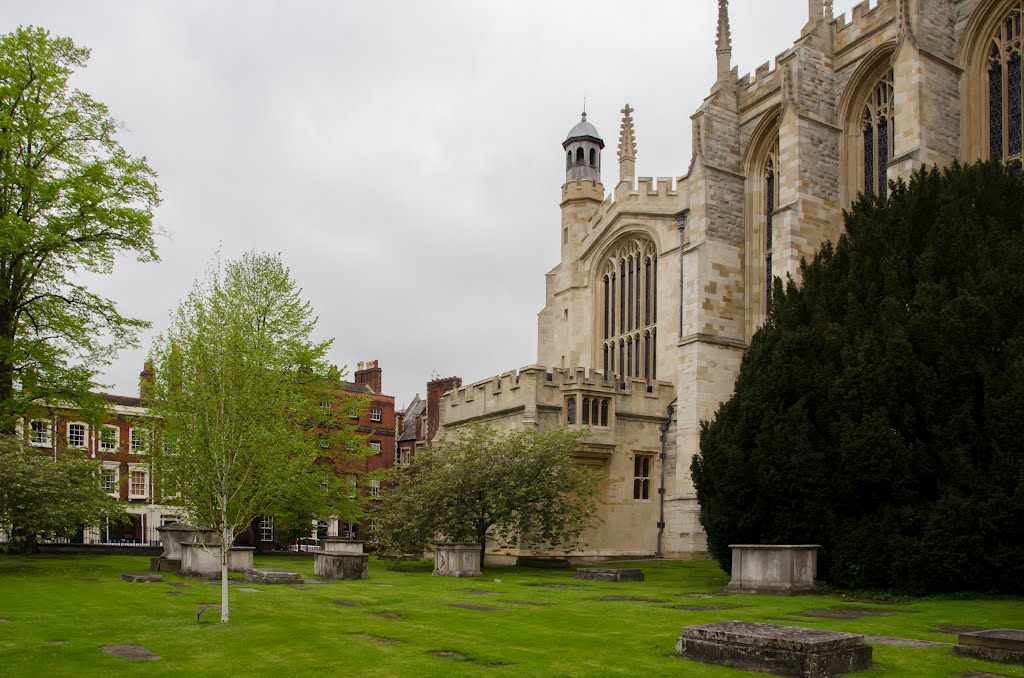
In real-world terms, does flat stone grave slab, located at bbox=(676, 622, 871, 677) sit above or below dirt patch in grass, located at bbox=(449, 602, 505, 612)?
above

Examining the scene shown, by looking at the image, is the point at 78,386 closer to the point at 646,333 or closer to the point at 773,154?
the point at 646,333

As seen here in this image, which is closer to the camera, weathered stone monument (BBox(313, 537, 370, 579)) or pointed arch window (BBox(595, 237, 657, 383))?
weathered stone monument (BBox(313, 537, 370, 579))

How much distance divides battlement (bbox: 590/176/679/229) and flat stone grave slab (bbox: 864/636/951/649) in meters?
25.1

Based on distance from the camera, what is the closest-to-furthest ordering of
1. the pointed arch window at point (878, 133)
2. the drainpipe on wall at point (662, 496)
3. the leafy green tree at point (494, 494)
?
the leafy green tree at point (494, 494)
the pointed arch window at point (878, 133)
the drainpipe on wall at point (662, 496)

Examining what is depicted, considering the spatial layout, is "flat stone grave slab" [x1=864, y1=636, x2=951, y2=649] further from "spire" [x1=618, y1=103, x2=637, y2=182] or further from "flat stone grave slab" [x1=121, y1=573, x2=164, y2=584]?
"spire" [x1=618, y1=103, x2=637, y2=182]

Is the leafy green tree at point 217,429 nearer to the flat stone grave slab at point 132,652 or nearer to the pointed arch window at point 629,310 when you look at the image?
the flat stone grave slab at point 132,652

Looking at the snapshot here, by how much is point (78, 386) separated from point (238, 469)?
11.6 m

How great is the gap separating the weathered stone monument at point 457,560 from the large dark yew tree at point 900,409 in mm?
5587

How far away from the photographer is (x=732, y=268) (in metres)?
30.9

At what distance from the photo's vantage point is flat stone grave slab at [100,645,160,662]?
30.1 ft

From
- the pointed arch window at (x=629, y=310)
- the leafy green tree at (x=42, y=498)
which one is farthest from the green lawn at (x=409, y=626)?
the pointed arch window at (x=629, y=310)

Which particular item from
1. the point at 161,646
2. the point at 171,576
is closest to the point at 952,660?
the point at 161,646

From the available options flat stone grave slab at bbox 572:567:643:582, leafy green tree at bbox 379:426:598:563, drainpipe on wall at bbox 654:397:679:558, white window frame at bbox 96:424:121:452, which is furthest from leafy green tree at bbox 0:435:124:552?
drainpipe on wall at bbox 654:397:679:558

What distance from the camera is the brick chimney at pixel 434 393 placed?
4891 cm
